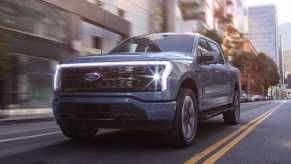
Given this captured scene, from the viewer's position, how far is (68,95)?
A: 6051 millimetres

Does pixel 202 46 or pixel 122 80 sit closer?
pixel 122 80

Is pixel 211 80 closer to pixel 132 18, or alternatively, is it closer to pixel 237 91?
pixel 237 91

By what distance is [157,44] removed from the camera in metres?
7.57

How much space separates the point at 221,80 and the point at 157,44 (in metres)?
1.70

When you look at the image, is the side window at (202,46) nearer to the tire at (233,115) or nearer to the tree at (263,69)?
the tire at (233,115)

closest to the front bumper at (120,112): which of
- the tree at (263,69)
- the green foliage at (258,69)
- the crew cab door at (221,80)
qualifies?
the crew cab door at (221,80)

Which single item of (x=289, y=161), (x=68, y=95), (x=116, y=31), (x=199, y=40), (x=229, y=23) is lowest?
(x=289, y=161)

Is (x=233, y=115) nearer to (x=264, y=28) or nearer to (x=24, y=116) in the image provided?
(x=24, y=116)

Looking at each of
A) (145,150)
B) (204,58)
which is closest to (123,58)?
(145,150)

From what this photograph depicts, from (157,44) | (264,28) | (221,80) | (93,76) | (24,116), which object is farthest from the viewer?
(264,28)

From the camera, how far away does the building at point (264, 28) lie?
185500 mm

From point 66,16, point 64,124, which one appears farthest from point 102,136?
point 66,16

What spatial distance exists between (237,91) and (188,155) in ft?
16.8

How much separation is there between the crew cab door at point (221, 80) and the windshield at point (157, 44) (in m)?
0.62
